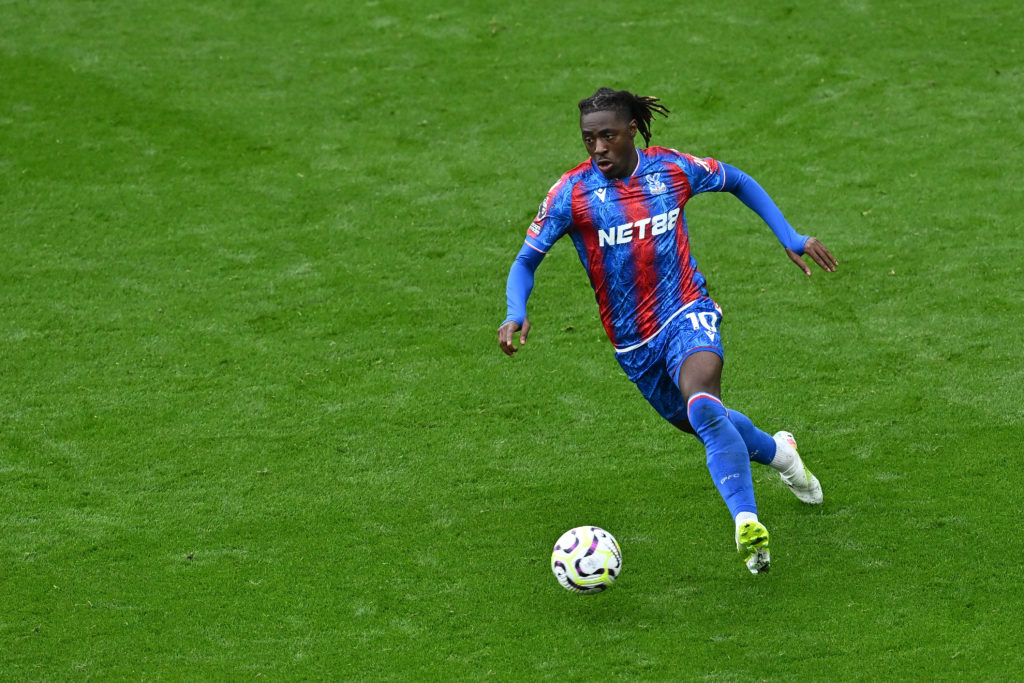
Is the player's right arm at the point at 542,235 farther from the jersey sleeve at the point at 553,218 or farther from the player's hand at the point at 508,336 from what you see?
the player's hand at the point at 508,336

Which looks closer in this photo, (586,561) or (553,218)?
(586,561)

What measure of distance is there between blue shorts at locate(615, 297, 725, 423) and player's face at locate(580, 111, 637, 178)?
870mm

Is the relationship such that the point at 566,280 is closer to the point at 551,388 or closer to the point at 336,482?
the point at 551,388

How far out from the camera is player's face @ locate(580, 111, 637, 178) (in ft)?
21.6

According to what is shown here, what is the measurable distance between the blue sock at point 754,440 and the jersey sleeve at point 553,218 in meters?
1.36

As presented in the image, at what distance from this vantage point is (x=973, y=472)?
747cm

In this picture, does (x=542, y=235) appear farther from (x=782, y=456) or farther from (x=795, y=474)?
(x=795, y=474)

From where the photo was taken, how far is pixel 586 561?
6324mm

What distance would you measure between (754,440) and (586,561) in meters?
1.22

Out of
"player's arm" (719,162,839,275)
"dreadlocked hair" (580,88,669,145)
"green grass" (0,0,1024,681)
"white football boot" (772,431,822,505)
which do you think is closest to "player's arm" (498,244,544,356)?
"dreadlocked hair" (580,88,669,145)

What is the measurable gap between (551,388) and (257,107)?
607cm

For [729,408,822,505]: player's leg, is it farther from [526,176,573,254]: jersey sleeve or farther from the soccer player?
[526,176,573,254]: jersey sleeve

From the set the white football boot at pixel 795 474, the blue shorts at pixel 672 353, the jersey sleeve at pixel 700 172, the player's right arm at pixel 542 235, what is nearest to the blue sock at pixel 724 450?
the blue shorts at pixel 672 353

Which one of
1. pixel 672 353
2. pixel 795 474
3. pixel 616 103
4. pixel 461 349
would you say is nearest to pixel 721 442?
pixel 672 353
